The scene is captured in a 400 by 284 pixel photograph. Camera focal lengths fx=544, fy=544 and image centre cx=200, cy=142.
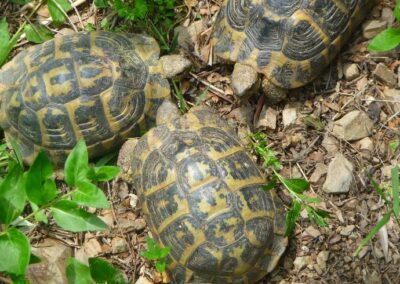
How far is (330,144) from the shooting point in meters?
3.22

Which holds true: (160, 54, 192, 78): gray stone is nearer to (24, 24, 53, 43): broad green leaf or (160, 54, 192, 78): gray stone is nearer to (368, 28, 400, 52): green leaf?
(24, 24, 53, 43): broad green leaf

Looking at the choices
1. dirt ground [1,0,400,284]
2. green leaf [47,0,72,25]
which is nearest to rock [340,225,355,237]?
dirt ground [1,0,400,284]

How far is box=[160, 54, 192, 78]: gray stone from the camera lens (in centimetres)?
335

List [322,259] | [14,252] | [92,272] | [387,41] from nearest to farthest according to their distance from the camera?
[14,252] → [92,272] → [387,41] → [322,259]

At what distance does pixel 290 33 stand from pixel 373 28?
0.55m

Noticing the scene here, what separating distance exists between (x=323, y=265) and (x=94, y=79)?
1.67 meters

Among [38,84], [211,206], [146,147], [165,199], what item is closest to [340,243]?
[211,206]

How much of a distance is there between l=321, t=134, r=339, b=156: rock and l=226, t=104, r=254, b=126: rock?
18.3 inches

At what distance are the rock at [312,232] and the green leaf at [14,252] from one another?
1.64m

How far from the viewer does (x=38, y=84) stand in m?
3.17

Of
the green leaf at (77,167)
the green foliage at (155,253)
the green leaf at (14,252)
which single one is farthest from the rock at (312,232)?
the green leaf at (14,252)

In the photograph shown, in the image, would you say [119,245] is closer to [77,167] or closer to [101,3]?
[77,167]

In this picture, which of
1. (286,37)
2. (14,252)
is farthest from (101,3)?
(14,252)

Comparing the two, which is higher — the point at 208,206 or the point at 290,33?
the point at 290,33
